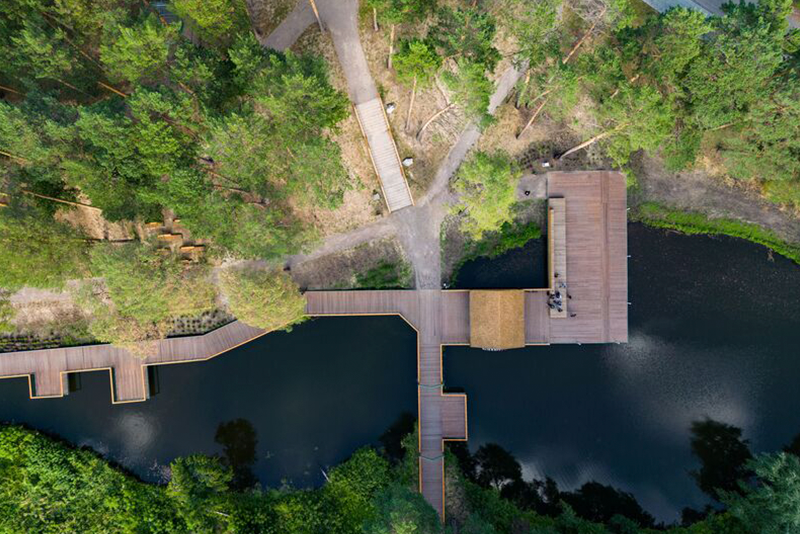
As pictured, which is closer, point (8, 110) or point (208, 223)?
point (8, 110)

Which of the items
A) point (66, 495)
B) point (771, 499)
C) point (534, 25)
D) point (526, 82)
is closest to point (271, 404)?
point (66, 495)

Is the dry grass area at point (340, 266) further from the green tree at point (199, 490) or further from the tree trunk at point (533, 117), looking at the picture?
the green tree at point (199, 490)

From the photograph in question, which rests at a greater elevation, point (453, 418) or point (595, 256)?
point (595, 256)

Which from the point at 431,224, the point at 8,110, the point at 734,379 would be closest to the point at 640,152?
the point at 431,224

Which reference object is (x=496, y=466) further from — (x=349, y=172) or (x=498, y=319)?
(x=349, y=172)

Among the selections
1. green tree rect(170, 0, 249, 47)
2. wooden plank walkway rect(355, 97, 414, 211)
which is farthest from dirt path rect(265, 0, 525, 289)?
green tree rect(170, 0, 249, 47)

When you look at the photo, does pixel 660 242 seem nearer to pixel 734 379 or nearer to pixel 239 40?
pixel 734 379

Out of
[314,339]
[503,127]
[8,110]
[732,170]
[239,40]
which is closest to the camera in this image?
[8,110]
